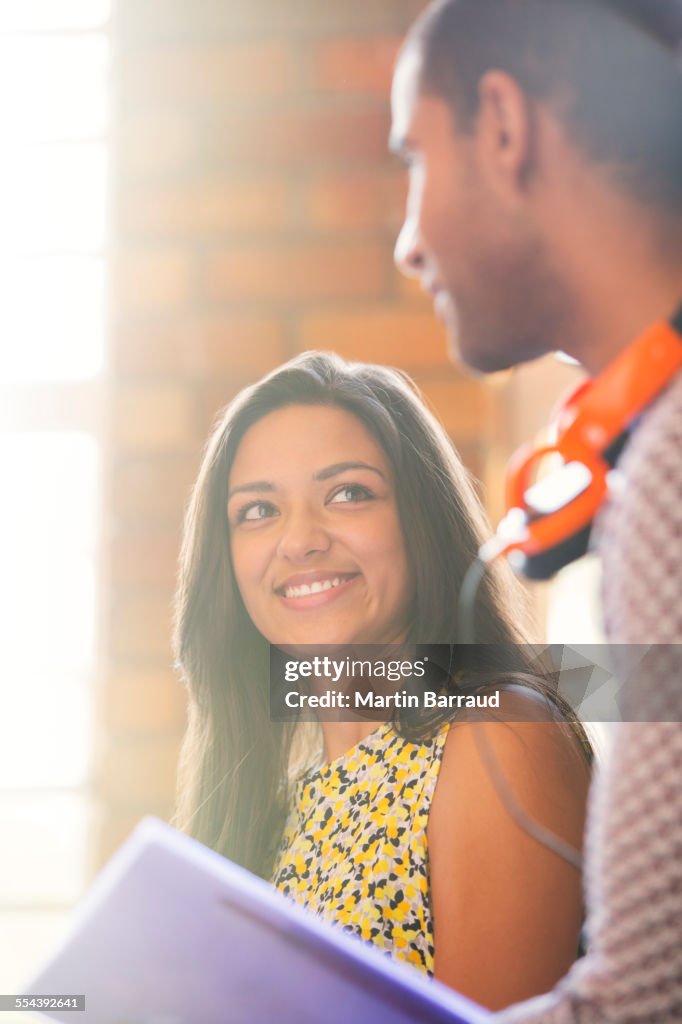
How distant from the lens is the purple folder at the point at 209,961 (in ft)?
1.75

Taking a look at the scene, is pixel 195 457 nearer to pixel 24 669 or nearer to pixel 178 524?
pixel 178 524

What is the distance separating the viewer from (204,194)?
1.43 metres

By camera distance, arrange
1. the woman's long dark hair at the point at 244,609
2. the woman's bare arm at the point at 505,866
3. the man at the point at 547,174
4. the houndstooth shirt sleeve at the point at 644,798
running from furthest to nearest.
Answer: the woman's long dark hair at the point at 244,609 < the woman's bare arm at the point at 505,866 < the man at the point at 547,174 < the houndstooth shirt sleeve at the point at 644,798

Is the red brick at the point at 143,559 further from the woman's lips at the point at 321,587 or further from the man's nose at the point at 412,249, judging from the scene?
the man's nose at the point at 412,249

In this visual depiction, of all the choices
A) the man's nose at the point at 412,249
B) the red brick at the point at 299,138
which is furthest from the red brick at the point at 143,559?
the man's nose at the point at 412,249

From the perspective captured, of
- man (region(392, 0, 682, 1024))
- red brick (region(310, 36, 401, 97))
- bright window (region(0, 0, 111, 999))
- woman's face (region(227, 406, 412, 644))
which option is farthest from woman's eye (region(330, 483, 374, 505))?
red brick (region(310, 36, 401, 97))

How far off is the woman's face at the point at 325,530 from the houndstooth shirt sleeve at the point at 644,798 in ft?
1.72

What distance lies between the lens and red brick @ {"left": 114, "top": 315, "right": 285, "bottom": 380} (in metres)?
1.40

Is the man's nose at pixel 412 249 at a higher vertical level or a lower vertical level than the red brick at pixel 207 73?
lower

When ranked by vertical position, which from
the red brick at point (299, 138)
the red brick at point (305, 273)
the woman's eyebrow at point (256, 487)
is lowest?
the woman's eyebrow at point (256, 487)

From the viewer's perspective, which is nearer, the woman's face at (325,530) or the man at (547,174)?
the man at (547,174)

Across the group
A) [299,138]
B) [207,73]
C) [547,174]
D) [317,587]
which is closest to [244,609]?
[317,587]

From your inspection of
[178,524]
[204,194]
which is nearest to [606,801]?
[178,524]

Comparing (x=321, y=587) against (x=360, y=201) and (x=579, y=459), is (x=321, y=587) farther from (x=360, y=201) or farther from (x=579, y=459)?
(x=360, y=201)
